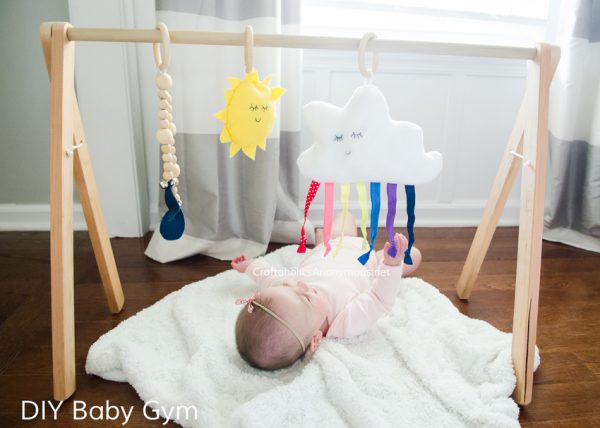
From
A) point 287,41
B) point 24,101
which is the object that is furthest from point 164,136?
point 24,101

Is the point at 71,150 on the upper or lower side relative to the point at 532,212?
upper

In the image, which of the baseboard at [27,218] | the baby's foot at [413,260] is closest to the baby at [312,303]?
the baby's foot at [413,260]

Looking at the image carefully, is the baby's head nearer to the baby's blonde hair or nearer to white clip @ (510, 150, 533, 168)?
the baby's blonde hair

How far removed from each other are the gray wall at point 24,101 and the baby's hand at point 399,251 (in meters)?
1.53

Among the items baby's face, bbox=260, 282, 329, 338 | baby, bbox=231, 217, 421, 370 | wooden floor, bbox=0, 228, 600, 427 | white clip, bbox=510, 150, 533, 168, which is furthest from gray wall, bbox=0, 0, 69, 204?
white clip, bbox=510, 150, 533, 168

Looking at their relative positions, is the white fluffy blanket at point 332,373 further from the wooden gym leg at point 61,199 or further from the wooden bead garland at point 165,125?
the wooden bead garland at point 165,125

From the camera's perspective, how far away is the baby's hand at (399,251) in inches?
40.3

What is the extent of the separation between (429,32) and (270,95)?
4.18 ft

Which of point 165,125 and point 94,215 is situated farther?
point 94,215

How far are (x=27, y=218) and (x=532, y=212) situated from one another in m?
1.92

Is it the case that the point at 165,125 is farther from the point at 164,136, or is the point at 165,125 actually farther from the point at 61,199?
the point at 61,199

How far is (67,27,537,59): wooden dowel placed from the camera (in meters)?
0.88

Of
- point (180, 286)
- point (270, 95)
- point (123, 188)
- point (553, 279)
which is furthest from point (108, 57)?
point (553, 279)

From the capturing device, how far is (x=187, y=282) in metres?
1.53
